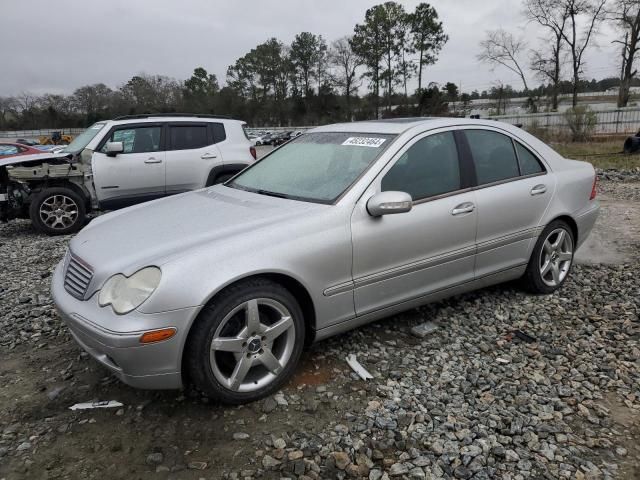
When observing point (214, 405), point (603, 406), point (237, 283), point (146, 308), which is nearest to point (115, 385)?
point (214, 405)

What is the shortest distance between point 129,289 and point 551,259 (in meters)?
3.50

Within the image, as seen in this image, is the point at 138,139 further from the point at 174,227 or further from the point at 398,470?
the point at 398,470

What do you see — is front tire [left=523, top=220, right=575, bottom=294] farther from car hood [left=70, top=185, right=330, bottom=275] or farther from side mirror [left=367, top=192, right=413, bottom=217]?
car hood [left=70, top=185, right=330, bottom=275]

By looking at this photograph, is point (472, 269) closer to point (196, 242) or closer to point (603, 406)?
point (603, 406)

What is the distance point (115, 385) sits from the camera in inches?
122

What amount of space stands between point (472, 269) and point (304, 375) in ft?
4.99

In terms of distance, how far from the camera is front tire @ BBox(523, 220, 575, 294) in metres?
4.18

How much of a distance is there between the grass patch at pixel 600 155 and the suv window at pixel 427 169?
1210 centimetres

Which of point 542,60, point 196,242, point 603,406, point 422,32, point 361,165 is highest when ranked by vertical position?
point 422,32

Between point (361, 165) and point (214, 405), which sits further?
point (361, 165)

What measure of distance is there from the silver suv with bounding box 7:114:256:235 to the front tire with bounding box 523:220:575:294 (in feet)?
17.4

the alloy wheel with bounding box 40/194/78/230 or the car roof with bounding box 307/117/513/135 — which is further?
the alloy wheel with bounding box 40/194/78/230

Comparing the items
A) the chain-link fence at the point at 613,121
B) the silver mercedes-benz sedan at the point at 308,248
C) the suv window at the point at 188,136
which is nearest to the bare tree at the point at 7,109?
the chain-link fence at the point at 613,121

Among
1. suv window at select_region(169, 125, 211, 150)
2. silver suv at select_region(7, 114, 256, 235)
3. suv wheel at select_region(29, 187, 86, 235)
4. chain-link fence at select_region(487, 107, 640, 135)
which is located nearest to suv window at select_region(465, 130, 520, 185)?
silver suv at select_region(7, 114, 256, 235)
